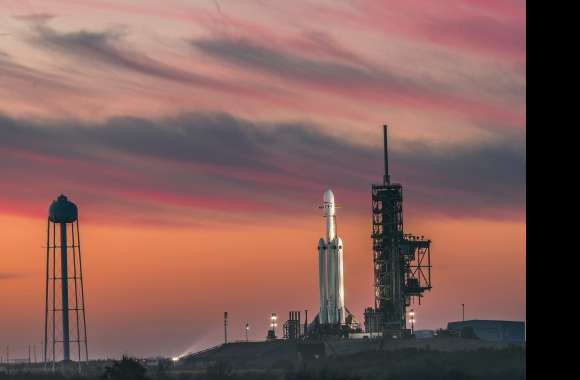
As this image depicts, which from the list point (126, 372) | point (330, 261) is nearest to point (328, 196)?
point (330, 261)

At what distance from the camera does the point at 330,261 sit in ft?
623

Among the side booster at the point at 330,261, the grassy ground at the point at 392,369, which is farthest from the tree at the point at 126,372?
the side booster at the point at 330,261

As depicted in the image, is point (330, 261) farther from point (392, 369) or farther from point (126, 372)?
point (126, 372)

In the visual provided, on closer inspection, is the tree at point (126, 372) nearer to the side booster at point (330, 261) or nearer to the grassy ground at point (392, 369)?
the grassy ground at point (392, 369)

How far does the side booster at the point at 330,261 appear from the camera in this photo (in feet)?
622

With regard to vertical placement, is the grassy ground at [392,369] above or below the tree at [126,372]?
below

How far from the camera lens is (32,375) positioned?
17225 centimetres

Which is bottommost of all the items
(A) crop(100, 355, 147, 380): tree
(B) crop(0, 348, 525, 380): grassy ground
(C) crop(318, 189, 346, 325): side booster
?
(B) crop(0, 348, 525, 380): grassy ground

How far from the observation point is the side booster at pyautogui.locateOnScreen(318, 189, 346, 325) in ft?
622

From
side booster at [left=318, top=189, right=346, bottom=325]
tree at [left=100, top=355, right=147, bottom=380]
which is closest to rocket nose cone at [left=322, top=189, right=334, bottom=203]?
side booster at [left=318, top=189, right=346, bottom=325]

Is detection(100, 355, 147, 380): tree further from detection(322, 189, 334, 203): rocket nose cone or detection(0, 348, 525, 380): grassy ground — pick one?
detection(322, 189, 334, 203): rocket nose cone
